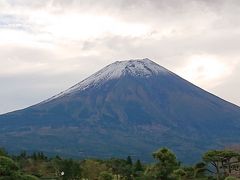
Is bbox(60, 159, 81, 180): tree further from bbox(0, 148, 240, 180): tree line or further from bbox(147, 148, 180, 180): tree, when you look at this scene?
bbox(147, 148, 180, 180): tree

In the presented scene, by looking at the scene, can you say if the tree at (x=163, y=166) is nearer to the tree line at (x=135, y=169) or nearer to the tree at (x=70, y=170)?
the tree line at (x=135, y=169)

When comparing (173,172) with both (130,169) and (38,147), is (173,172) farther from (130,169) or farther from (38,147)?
(38,147)

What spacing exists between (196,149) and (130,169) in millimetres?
140801

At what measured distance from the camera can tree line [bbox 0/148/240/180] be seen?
1198 inches

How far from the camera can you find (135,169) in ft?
197

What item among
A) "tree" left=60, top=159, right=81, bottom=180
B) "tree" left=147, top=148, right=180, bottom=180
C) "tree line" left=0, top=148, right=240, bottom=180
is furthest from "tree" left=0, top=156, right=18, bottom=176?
"tree" left=60, top=159, right=81, bottom=180

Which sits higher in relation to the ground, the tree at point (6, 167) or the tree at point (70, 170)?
the tree at point (70, 170)

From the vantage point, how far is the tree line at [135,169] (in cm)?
3044

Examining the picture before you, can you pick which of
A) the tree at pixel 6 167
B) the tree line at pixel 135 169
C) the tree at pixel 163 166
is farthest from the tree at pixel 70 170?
the tree at pixel 6 167

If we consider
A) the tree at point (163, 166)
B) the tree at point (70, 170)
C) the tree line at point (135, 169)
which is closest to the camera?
the tree line at point (135, 169)

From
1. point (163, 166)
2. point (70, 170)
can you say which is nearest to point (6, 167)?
point (163, 166)

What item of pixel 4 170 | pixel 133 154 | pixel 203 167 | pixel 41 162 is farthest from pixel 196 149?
pixel 4 170

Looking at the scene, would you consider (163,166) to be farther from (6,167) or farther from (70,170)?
(70,170)

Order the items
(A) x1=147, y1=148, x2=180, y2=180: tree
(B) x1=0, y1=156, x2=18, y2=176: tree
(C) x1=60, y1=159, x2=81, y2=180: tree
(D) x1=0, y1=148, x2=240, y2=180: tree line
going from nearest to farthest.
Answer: (B) x1=0, y1=156, x2=18, y2=176: tree
(D) x1=0, y1=148, x2=240, y2=180: tree line
(A) x1=147, y1=148, x2=180, y2=180: tree
(C) x1=60, y1=159, x2=81, y2=180: tree
